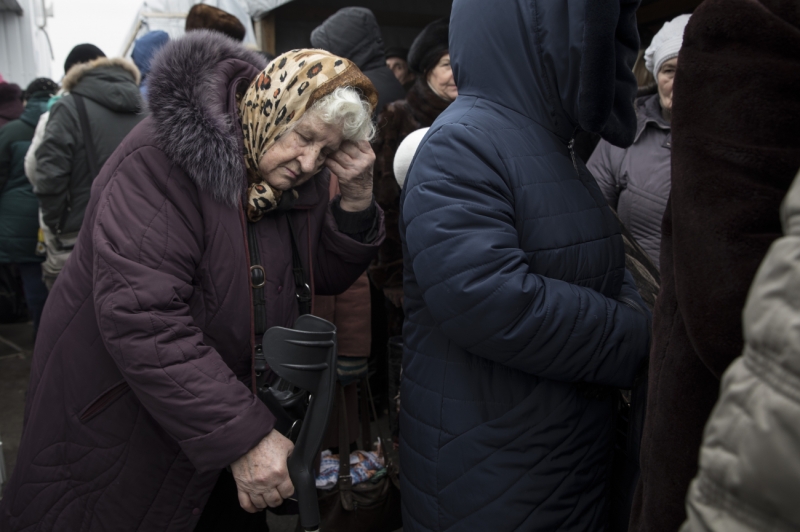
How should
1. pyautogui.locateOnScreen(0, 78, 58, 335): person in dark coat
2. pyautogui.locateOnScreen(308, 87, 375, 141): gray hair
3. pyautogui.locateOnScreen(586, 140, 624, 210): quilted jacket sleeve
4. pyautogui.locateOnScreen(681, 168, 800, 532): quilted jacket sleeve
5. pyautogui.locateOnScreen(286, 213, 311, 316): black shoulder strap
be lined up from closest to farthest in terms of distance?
pyautogui.locateOnScreen(681, 168, 800, 532): quilted jacket sleeve < pyautogui.locateOnScreen(308, 87, 375, 141): gray hair < pyautogui.locateOnScreen(286, 213, 311, 316): black shoulder strap < pyautogui.locateOnScreen(586, 140, 624, 210): quilted jacket sleeve < pyautogui.locateOnScreen(0, 78, 58, 335): person in dark coat

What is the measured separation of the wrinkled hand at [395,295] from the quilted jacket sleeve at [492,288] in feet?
5.67

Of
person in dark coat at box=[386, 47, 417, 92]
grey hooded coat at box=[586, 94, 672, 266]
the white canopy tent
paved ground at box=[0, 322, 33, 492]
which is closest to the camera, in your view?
grey hooded coat at box=[586, 94, 672, 266]

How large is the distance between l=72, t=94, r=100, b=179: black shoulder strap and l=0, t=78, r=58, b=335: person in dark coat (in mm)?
1121

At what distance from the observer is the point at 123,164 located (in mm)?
1351

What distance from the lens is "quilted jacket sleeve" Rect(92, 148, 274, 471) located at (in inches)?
49.8

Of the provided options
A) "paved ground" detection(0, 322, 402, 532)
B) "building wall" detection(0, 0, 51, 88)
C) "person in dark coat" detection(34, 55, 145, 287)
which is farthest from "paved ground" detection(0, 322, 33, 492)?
"building wall" detection(0, 0, 51, 88)

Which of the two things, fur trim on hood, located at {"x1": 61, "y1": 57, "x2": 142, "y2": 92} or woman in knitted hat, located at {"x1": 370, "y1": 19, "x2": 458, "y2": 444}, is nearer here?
woman in knitted hat, located at {"x1": 370, "y1": 19, "x2": 458, "y2": 444}

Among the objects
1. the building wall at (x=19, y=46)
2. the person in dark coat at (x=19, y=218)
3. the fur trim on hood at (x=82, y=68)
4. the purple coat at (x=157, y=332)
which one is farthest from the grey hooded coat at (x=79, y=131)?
the building wall at (x=19, y=46)

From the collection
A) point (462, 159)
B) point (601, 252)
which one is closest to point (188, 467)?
point (462, 159)

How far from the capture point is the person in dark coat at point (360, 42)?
3293mm

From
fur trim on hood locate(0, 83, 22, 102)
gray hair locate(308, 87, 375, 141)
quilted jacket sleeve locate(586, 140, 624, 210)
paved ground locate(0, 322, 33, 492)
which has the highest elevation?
gray hair locate(308, 87, 375, 141)

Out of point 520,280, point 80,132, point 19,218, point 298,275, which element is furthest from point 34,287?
point 520,280

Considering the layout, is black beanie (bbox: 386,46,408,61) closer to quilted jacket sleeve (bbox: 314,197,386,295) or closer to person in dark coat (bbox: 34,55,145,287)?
person in dark coat (bbox: 34,55,145,287)

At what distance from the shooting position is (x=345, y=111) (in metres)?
1.53
